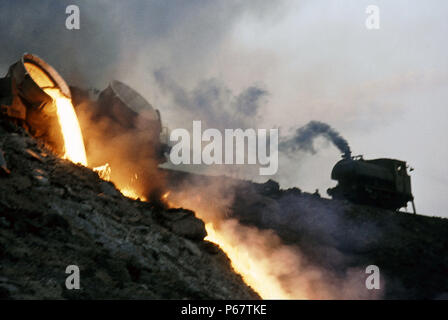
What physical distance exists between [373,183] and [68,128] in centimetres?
1423

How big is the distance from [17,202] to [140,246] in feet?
8.20

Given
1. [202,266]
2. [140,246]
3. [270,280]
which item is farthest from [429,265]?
[140,246]

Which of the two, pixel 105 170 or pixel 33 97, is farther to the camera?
pixel 105 170

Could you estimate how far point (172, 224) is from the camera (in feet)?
32.2

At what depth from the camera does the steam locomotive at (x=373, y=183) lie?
1811cm

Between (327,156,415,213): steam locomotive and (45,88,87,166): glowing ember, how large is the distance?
1238cm

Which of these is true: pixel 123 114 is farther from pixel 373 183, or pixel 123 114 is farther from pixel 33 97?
pixel 373 183

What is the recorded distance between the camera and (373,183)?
18.5 m

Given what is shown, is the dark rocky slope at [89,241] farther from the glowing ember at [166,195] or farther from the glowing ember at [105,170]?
the glowing ember at [166,195]

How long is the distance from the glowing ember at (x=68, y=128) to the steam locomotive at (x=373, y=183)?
40.6 feet
